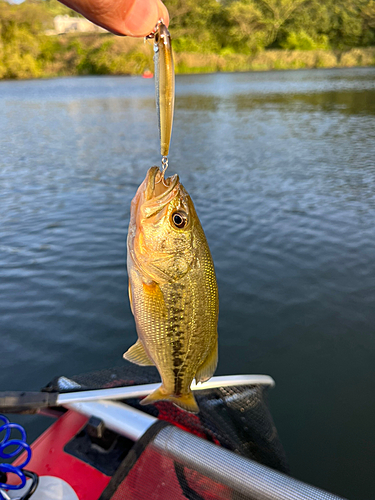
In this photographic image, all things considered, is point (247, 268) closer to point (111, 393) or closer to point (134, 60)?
point (111, 393)

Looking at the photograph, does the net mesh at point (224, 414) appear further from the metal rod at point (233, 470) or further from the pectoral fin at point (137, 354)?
the pectoral fin at point (137, 354)

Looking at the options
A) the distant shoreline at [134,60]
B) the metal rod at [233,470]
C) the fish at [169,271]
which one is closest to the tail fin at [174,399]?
the fish at [169,271]

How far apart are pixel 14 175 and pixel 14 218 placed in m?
4.39

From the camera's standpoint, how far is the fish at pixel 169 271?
202 cm

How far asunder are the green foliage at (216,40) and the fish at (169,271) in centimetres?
7324

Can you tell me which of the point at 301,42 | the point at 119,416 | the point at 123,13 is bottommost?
the point at 119,416

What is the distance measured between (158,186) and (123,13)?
828mm

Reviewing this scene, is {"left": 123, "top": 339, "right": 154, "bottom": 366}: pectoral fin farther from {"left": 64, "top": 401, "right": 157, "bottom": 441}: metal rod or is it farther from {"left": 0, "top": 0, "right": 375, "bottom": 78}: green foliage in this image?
{"left": 0, "top": 0, "right": 375, "bottom": 78}: green foliage

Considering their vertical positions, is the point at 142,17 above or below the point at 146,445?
above

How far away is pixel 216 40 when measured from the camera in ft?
284

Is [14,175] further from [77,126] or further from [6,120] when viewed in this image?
[6,120]

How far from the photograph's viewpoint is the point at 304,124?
73.7ft

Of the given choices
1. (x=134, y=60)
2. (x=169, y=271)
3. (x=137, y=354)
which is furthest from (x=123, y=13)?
(x=134, y=60)

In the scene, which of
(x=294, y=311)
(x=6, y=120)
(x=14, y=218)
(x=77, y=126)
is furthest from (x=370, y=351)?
(x=6, y=120)
